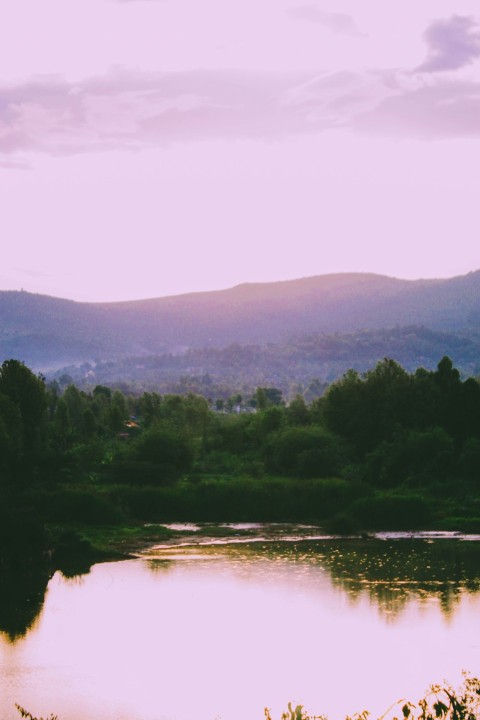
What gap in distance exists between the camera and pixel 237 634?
120 ft

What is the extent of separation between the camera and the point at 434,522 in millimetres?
60312

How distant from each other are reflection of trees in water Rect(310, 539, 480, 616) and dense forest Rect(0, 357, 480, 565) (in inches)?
235

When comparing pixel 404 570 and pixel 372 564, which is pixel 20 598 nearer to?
pixel 372 564

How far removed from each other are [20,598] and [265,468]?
38254 mm

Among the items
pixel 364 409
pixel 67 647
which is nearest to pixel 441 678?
pixel 67 647

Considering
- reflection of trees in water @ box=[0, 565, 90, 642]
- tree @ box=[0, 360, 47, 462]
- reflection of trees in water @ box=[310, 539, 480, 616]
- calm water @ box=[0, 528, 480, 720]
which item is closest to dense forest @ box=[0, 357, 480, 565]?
tree @ box=[0, 360, 47, 462]

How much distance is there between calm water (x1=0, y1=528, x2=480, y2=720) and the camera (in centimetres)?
3000

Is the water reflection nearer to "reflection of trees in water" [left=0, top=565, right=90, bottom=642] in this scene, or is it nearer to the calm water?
the calm water

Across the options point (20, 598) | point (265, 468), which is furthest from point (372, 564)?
point (265, 468)

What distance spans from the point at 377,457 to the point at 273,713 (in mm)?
45891

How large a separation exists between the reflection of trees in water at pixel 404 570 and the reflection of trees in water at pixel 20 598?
10.9 m

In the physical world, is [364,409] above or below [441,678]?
above

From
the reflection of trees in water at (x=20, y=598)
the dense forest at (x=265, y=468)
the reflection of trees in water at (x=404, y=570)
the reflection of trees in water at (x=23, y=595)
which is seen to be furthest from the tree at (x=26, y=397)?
the reflection of trees in water at (x=404, y=570)

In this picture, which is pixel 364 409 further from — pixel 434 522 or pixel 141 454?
pixel 434 522
